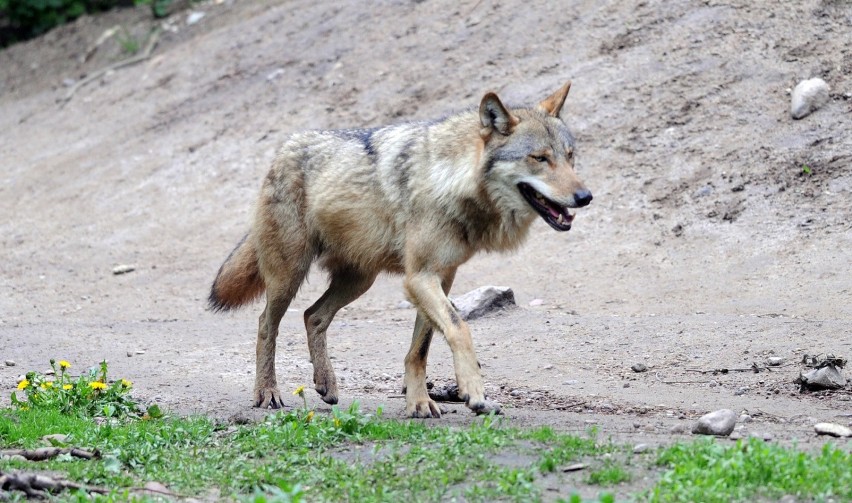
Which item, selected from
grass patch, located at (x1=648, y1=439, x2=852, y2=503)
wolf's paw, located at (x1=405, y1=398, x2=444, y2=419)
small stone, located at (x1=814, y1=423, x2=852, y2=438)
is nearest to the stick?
wolf's paw, located at (x1=405, y1=398, x2=444, y2=419)

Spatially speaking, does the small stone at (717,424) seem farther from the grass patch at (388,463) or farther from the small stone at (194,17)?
the small stone at (194,17)

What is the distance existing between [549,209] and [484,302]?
11.0ft

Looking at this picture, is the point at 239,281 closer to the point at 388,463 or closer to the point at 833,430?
the point at 388,463

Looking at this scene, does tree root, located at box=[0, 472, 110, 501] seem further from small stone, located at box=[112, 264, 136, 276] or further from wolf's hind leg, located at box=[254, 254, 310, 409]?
small stone, located at box=[112, 264, 136, 276]

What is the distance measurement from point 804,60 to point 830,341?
554cm

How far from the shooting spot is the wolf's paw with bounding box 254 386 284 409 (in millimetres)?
7223

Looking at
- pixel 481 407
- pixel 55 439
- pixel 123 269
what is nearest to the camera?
pixel 55 439

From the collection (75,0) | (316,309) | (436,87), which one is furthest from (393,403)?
(75,0)

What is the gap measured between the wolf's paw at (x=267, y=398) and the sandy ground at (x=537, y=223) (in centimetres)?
13

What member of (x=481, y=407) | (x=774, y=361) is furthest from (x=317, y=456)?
(x=774, y=361)

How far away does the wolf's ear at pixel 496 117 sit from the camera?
6.44 meters

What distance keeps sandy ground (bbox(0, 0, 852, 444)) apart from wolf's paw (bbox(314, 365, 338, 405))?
349mm

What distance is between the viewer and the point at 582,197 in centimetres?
612

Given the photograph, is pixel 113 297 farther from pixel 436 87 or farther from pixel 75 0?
pixel 75 0
